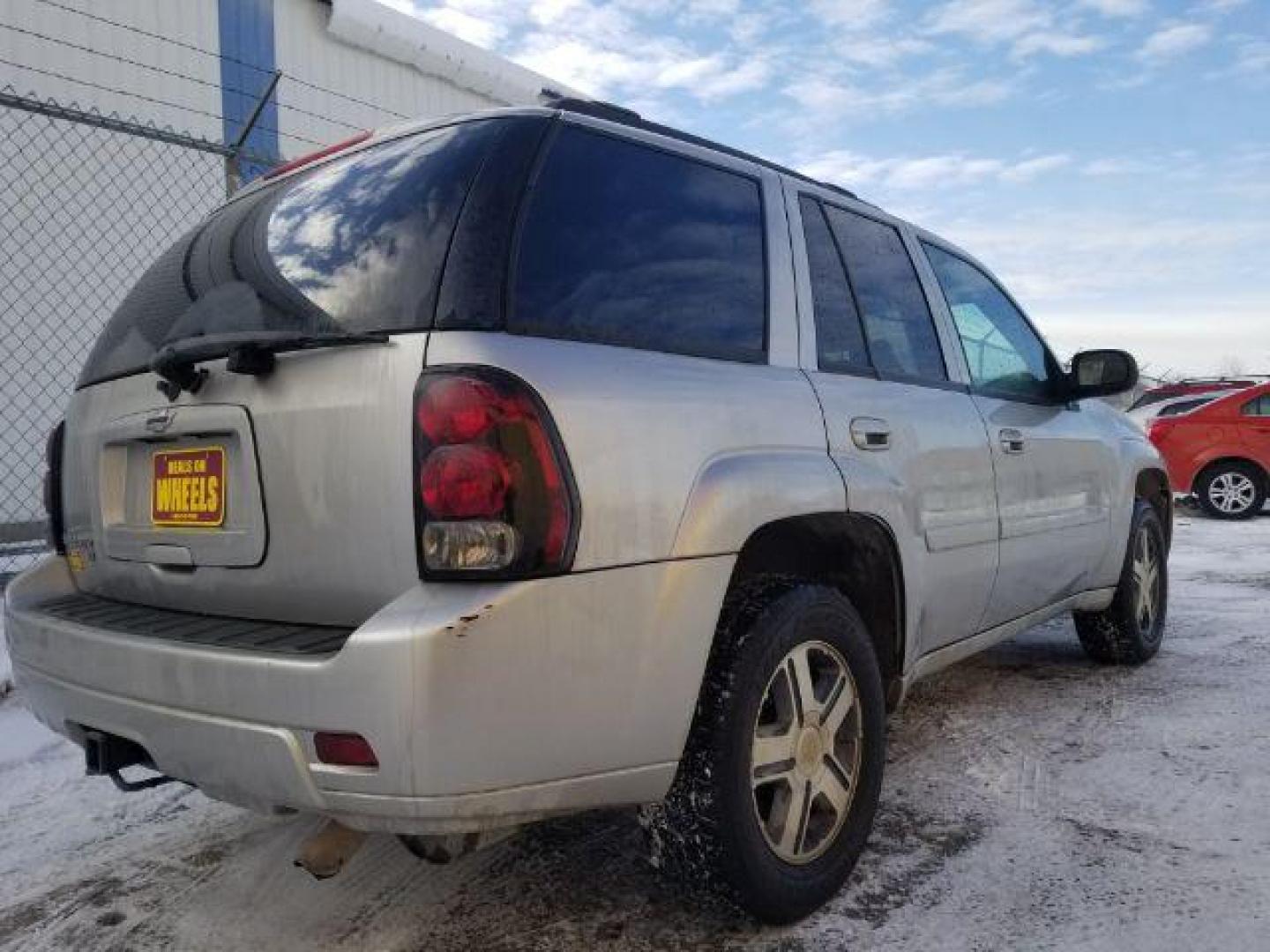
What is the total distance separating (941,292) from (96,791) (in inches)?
124

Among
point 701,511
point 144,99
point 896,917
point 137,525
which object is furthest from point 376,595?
point 144,99

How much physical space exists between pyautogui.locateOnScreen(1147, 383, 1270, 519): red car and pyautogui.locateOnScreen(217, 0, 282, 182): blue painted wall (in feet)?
33.5

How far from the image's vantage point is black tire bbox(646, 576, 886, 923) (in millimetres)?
2021

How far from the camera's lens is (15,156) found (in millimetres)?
7570

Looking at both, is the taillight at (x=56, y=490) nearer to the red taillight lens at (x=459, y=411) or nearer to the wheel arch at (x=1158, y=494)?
the red taillight lens at (x=459, y=411)

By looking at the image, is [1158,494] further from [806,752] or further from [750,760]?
[750,760]

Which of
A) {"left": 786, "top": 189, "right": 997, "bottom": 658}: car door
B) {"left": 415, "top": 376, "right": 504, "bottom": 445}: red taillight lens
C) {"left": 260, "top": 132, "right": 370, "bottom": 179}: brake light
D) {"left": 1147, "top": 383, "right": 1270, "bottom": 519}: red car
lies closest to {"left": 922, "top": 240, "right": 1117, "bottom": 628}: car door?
{"left": 786, "top": 189, "right": 997, "bottom": 658}: car door

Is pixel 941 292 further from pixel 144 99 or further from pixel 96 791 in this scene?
pixel 144 99

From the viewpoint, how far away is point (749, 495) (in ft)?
6.79

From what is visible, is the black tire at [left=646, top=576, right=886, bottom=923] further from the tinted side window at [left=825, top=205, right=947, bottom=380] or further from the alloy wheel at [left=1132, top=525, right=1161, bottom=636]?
the alloy wheel at [left=1132, top=525, right=1161, bottom=636]

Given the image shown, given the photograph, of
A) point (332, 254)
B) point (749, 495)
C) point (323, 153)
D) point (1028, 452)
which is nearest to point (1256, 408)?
point (1028, 452)

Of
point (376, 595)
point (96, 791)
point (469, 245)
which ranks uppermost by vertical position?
point (469, 245)

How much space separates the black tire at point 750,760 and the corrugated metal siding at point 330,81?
8.10 m

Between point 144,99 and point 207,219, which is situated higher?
point 144,99
